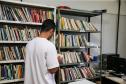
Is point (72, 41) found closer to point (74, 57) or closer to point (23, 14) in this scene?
point (74, 57)

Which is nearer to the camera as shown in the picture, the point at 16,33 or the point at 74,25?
the point at 16,33

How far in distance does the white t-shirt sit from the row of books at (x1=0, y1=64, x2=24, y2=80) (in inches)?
22.8

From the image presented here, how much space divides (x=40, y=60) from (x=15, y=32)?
0.85 m

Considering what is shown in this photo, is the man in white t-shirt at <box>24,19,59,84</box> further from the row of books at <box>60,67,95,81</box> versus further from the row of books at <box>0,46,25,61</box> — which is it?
the row of books at <box>60,67,95,81</box>

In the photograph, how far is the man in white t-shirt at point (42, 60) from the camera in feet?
6.26

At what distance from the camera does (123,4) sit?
4.02m

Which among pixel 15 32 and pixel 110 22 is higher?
pixel 110 22

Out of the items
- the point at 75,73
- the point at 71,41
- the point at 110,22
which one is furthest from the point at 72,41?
the point at 110,22

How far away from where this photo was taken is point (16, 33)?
2.52m

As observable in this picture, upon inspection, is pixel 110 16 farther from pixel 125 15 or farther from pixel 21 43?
pixel 21 43

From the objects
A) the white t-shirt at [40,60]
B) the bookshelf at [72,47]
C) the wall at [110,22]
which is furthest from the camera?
the wall at [110,22]

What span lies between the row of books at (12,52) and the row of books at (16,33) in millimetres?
149

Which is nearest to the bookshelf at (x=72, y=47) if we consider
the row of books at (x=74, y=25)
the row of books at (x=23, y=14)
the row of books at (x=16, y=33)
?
the row of books at (x=74, y=25)

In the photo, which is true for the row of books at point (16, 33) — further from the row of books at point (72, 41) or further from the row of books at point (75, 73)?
the row of books at point (75, 73)
